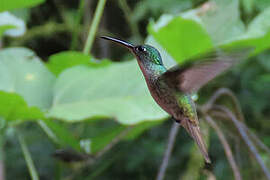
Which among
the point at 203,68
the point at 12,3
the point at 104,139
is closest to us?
the point at 203,68

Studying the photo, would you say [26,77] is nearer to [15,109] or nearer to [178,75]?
[15,109]

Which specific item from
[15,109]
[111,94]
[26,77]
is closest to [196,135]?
[15,109]

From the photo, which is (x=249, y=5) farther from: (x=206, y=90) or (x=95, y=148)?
(x=95, y=148)

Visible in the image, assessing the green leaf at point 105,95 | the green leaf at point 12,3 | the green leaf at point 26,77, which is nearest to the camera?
the green leaf at point 12,3

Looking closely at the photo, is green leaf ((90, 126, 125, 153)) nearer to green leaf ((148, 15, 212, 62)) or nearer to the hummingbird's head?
green leaf ((148, 15, 212, 62))

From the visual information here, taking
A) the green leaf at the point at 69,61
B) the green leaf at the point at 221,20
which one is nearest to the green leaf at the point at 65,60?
the green leaf at the point at 69,61

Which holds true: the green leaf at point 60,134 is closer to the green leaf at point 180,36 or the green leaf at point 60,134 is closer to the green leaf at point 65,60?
the green leaf at point 65,60

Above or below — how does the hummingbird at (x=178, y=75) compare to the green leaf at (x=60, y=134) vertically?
above

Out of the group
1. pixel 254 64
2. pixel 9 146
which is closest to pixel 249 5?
pixel 254 64
